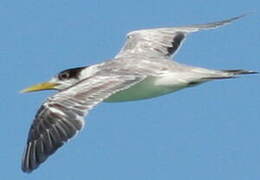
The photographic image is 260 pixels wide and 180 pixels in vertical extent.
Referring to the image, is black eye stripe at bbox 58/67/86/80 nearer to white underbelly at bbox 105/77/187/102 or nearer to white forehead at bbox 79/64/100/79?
white forehead at bbox 79/64/100/79

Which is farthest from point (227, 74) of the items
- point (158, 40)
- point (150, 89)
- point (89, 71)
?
point (158, 40)

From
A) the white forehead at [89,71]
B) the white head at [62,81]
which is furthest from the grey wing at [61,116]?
the white head at [62,81]

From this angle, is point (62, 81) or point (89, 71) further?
point (62, 81)

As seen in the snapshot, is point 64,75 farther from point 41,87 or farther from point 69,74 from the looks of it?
point 41,87

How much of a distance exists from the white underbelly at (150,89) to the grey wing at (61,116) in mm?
832

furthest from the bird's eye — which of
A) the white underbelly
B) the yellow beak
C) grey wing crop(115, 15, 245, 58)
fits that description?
the white underbelly

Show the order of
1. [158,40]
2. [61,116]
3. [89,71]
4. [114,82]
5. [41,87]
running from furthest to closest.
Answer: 1. [158,40]
2. [41,87]
3. [89,71]
4. [114,82]
5. [61,116]

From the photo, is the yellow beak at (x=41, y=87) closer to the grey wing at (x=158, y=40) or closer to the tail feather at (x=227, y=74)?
the grey wing at (x=158, y=40)

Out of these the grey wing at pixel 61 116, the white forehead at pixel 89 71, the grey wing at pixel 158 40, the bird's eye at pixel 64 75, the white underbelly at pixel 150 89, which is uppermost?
the grey wing at pixel 158 40

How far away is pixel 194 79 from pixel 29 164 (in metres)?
3.95

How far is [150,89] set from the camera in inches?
1118

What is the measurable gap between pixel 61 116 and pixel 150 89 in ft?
8.63

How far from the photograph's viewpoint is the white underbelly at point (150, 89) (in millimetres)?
28312

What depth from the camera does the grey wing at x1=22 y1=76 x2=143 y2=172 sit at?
25750 millimetres
